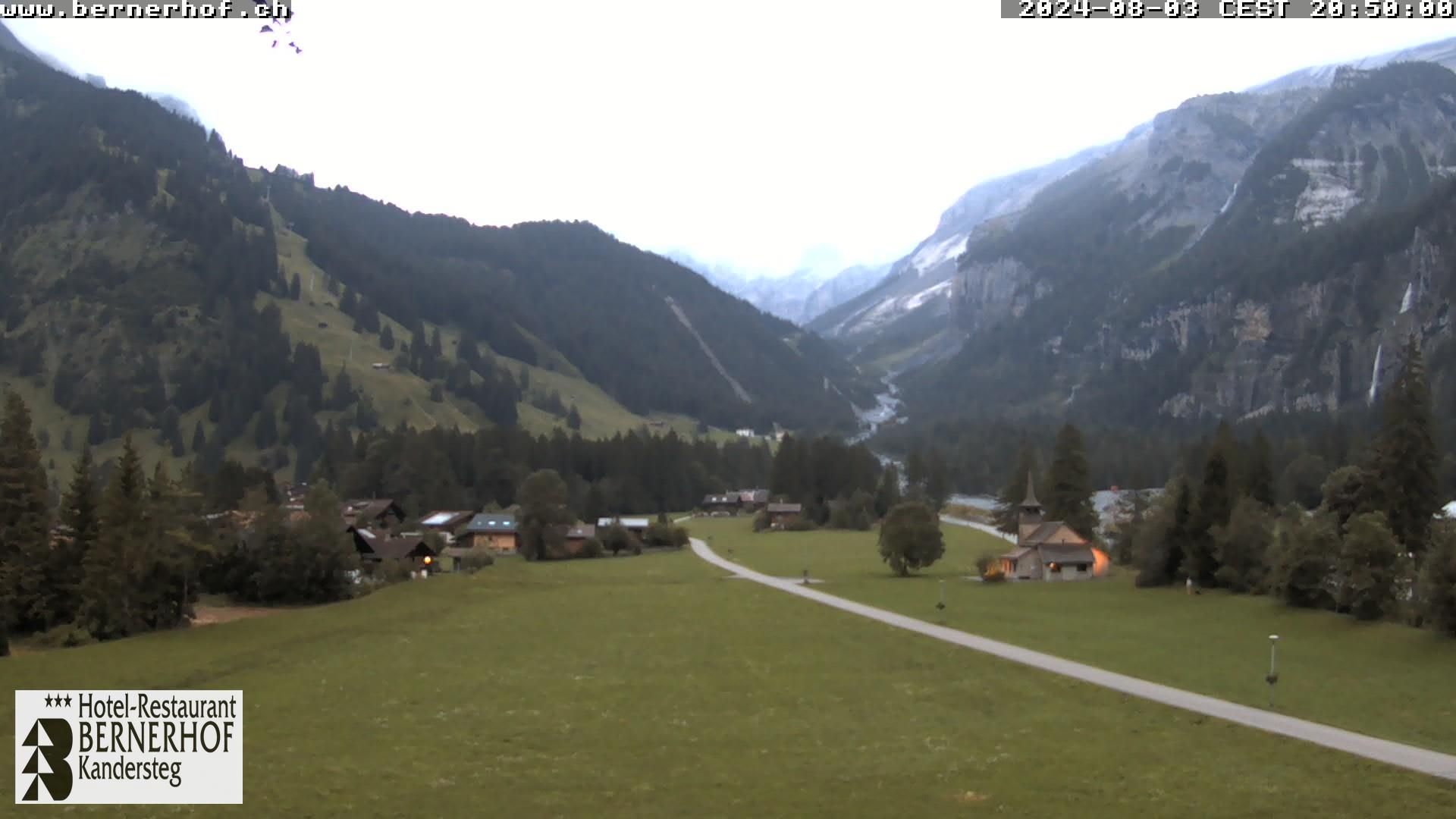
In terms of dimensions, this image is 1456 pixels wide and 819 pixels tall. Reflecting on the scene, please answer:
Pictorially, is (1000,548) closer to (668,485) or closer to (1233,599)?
(1233,599)

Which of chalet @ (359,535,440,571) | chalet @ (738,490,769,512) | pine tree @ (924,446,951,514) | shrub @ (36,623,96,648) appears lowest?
shrub @ (36,623,96,648)

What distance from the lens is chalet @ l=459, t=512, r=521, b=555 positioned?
429 feet

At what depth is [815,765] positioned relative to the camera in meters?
33.9

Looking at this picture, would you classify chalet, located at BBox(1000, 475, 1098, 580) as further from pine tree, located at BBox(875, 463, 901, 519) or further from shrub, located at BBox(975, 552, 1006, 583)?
pine tree, located at BBox(875, 463, 901, 519)

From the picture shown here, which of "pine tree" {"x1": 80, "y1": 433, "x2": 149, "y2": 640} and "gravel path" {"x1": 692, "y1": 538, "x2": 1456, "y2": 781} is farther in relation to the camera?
"pine tree" {"x1": 80, "y1": 433, "x2": 149, "y2": 640}

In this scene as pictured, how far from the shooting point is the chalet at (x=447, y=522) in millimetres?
136075

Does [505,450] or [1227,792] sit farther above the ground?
[505,450]

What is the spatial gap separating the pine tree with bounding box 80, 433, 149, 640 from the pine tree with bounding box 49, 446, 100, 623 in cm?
107

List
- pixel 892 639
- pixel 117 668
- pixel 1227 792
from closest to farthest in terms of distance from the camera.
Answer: pixel 1227 792 < pixel 117 668 < pixel 892 639

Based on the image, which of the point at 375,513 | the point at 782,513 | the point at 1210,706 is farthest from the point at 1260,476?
the point at 375,513

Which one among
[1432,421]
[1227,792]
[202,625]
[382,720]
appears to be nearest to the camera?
[1227,792]

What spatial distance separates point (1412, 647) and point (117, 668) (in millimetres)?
60844

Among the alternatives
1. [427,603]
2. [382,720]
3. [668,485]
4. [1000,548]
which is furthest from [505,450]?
[382,720]

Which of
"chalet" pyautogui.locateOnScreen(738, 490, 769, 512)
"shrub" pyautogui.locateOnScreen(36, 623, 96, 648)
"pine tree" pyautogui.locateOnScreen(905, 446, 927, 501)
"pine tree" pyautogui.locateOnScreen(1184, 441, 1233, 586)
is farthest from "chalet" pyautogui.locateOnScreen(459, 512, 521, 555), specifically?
"pine tree" pyautogui.locateOnScreen(1184, 441, 1233, 586)
